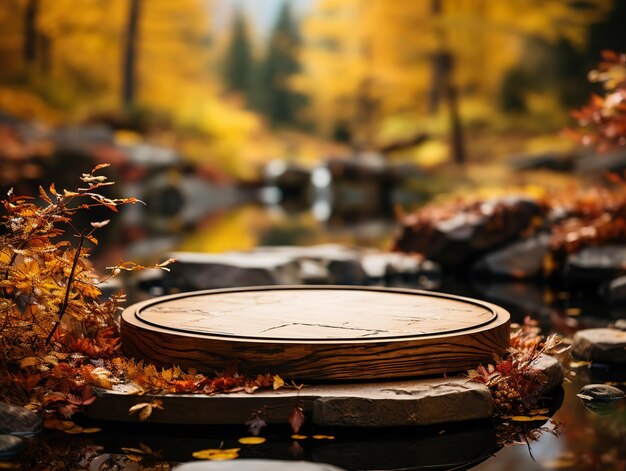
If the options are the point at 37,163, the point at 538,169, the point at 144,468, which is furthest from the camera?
the point at 538,169

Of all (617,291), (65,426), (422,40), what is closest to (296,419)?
(65,426)

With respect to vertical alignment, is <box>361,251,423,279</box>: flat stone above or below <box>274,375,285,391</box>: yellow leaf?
below

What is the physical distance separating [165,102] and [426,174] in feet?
32.3

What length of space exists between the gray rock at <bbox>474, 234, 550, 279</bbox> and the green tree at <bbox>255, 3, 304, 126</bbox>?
97.0 ft

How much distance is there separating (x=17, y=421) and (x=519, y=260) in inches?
255

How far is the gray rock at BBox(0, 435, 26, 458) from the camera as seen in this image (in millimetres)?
3041

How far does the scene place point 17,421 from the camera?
3283mm

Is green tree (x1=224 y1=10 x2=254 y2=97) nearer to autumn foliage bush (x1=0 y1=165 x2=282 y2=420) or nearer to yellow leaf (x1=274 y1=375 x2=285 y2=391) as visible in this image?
autumn foliage bush (x1=0 y1=165 x2=282 y2=420)

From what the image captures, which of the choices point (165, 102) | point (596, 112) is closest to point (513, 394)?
point (596, 112)

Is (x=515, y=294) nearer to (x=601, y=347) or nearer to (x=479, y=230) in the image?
(x=479, y=230)

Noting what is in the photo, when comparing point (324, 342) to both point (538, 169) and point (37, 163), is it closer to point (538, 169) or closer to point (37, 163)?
point (37, 163)

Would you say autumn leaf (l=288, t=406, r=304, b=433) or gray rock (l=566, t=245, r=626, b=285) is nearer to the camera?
autumn leaf (l=288, t=406, r=304, b=433)

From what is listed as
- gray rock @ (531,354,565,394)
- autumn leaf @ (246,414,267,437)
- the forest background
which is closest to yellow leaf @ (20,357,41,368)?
autumn leaf @ (246,414,267,437)

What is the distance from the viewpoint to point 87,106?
23.4 m
